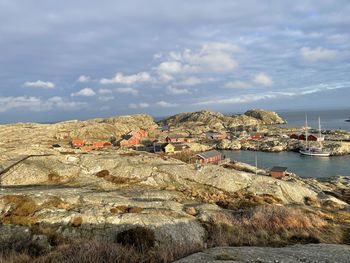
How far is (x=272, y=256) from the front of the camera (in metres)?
13.4

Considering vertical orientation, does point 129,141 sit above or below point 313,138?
above

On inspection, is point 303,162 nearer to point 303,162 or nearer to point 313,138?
point 303,162

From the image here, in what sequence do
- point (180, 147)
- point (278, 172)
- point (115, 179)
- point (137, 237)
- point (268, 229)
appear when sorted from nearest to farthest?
1. point (137, 237)
2. point (268, 229)
3. point (115, 179)
4. point (278, 172)
5. point (180, 147)

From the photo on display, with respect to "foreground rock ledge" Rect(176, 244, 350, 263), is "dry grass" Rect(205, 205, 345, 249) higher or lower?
lower

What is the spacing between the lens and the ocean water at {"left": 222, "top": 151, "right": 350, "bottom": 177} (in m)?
127

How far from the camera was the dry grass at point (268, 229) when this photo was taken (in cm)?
1870

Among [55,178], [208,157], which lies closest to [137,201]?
[55,178]

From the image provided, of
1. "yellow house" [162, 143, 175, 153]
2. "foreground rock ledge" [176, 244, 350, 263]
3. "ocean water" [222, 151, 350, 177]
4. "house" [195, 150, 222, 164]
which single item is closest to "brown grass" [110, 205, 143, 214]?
"foreground rock ledge" [176, 244, 350, 263]

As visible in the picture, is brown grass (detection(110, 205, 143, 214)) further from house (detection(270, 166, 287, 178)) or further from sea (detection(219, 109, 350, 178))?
sea (detection(219, 109, 350, 178))

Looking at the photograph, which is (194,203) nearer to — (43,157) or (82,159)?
(82,159)

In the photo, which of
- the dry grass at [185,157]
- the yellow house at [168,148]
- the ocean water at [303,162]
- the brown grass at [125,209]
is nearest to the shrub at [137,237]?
the brown grass at [125,209]

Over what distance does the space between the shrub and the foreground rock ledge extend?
600 centimetres

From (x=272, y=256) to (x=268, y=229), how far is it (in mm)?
8182

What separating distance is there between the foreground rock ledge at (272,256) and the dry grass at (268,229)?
308 centimetres
